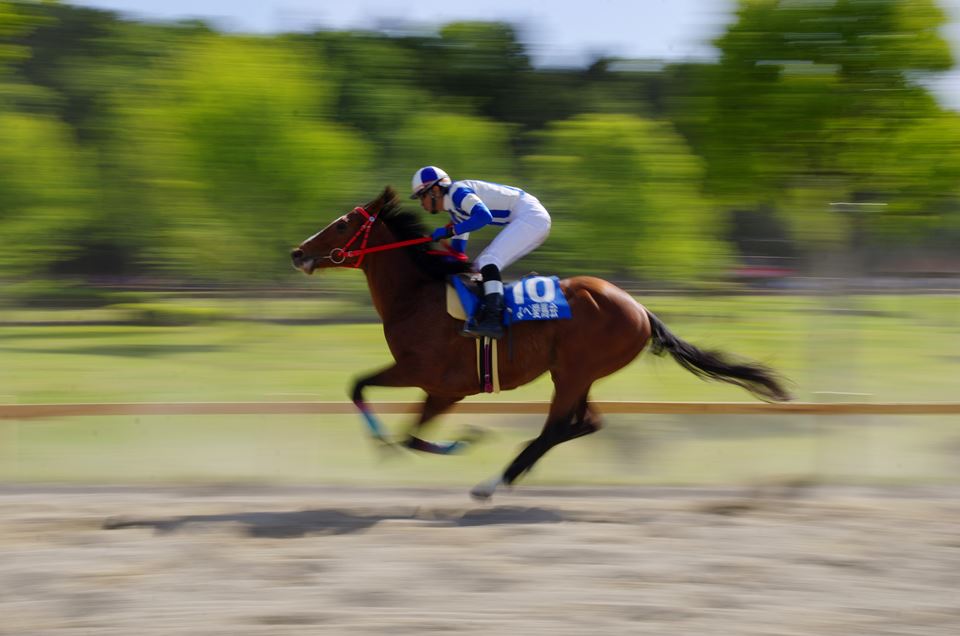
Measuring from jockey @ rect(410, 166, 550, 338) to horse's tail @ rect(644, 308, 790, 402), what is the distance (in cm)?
100

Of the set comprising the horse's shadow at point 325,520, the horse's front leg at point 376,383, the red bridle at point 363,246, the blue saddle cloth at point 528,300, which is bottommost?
the horse's shadow at point 325,520

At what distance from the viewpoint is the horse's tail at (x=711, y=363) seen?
629 cm

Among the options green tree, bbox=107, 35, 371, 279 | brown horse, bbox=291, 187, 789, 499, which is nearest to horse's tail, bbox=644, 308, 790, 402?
brown horse, bbox=291, 187, 789, 499

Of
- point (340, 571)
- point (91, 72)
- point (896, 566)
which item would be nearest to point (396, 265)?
point (340, 571)

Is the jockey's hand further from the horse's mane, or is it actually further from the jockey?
the horse's mane

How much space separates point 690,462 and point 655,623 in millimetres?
3465

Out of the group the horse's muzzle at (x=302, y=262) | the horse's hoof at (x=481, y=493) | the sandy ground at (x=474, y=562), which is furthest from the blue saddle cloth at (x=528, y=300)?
the sandy ground at (x=474, y=562)

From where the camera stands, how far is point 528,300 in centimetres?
593

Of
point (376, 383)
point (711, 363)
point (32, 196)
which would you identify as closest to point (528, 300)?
point (376, 383)

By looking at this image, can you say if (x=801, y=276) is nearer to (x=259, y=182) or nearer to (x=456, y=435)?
(x=259, y=182)

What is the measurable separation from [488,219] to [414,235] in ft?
2.16

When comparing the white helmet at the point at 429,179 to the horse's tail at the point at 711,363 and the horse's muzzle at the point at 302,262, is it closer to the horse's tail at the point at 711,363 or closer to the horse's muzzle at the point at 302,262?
the horse's muzzle at the point at 302,262

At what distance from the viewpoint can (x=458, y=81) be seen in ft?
108

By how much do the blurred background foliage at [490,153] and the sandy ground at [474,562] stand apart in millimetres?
3391
